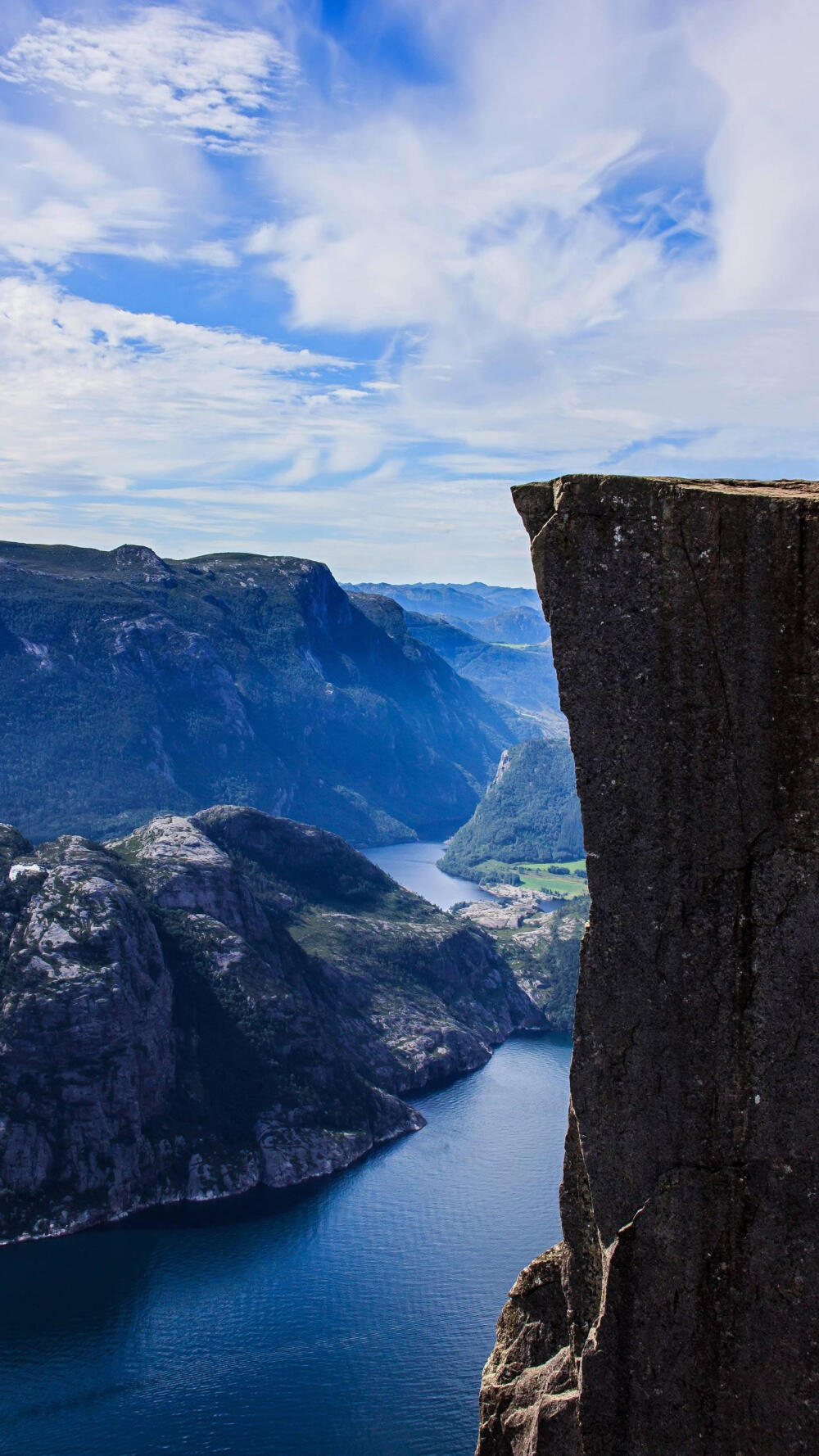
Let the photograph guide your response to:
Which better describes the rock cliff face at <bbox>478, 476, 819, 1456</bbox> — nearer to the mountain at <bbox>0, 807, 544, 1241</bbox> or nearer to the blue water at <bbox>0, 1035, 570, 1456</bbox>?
the blue water at <bbox>0, 1035, 570, 1456</bbox>

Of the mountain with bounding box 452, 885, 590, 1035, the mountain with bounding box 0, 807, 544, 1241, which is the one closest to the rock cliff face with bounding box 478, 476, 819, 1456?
the mountain with bounding box 0, 807, 544, 1241

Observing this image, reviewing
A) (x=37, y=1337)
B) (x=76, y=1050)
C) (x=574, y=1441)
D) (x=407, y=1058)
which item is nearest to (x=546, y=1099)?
(x=407, y=1058)

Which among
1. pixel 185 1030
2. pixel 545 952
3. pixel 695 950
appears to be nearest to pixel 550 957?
pixel 545 952

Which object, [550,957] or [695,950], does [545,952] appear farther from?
[695,950]

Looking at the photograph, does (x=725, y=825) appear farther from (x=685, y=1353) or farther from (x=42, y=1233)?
(x=42, y=1233)

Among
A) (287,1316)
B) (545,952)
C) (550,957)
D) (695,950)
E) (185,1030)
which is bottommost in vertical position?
(287,1316)

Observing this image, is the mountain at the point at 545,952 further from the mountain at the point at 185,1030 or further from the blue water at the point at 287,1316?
the blue water at the point at 287,1316
